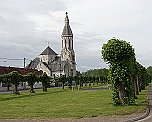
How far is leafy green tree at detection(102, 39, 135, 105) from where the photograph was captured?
24.6 meters

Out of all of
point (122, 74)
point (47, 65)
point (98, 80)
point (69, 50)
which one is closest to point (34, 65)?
point (47, 65)

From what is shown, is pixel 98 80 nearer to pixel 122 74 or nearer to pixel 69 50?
pixel 69 50

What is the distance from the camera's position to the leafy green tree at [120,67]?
2456 cm

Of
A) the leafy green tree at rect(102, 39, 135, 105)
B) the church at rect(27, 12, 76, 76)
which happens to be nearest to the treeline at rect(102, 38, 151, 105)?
the leafy green tree at rect(102, 39, 135, 105)

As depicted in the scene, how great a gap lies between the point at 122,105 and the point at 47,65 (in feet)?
375

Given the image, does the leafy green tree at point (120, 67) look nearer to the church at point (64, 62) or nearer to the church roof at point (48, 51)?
the church at point (64, 62)

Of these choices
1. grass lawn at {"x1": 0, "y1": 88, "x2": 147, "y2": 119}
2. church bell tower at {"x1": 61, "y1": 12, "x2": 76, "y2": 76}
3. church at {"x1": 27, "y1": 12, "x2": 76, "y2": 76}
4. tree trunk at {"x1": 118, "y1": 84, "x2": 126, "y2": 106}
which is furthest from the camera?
church bell tower at {"x1": 61, "y1": 12, "x2": 76, "y2": 76}

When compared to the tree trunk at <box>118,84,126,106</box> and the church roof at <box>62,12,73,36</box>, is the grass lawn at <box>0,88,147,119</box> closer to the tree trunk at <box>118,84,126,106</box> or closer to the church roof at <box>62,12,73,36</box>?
the tree trunk at <box>118,84,126,106</box>

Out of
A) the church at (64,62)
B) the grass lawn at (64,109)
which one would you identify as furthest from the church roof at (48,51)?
the grass lawn at (64,109)

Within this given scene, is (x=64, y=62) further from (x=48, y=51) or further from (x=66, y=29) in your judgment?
(x=66, y=29)

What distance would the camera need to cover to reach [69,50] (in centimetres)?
13625

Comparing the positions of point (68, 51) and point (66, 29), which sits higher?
point (66, 29)

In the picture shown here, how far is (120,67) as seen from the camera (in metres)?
25.2

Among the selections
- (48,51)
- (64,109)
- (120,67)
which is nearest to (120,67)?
(120,67)
